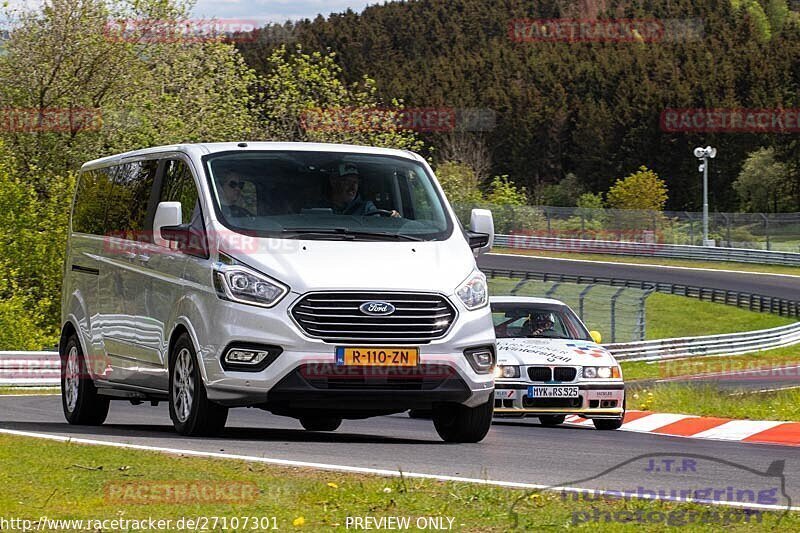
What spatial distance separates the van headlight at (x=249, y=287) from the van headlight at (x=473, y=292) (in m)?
1.38

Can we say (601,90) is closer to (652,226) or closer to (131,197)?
(652,226)

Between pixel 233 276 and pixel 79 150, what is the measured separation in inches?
1729

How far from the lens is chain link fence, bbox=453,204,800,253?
2766 inches

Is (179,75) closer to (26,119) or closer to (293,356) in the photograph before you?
(26,119)

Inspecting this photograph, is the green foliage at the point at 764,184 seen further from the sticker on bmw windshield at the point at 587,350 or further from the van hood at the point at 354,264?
the van hood at the point at 354,264

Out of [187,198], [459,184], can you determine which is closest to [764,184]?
[459,184]

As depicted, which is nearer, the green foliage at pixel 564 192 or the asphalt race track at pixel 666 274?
the asphalt race track at pixel 666 274

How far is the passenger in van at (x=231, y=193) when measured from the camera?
10719 millimetres

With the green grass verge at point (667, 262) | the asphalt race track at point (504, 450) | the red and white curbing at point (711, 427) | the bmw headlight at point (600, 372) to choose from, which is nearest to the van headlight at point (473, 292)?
the asphalt race track at point (504, 450)

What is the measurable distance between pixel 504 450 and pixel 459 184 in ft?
322

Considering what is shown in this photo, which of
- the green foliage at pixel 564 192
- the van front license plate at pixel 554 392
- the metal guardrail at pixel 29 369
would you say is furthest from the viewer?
the green foliage at pixel 564 192

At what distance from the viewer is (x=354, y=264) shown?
1026cm

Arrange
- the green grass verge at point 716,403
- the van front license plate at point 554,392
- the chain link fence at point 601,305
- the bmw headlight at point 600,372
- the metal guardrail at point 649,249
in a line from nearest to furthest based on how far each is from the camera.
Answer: the van front license plate at point 554,392
the bmw headlight at point 600,372
the green grass verge at point 716,403
the chain link fence at point 601,305
the metal guardrail at point 649,249

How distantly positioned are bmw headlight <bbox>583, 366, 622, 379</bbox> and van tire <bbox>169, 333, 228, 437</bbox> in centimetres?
522
